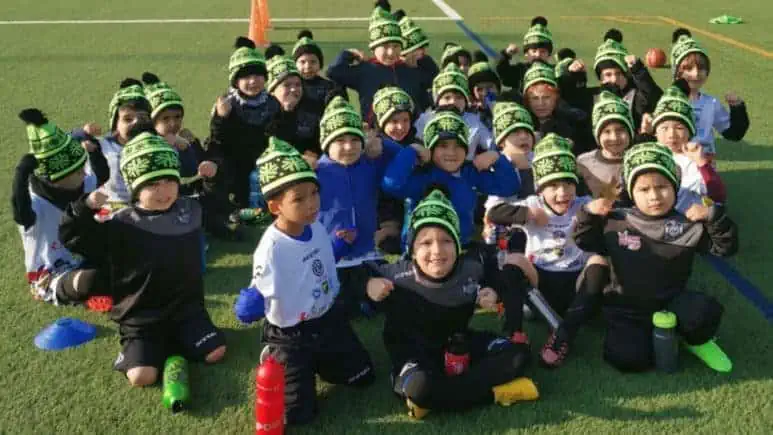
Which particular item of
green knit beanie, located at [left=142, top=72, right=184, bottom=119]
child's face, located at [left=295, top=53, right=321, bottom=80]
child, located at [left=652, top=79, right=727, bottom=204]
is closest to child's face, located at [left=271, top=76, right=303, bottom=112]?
child's face, located at [left=295, top=53, right=321, bottom=80]

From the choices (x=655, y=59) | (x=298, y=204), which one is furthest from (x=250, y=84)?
(x=655, y=59)

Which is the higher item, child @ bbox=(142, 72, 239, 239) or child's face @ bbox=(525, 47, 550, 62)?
child's face @ bbox=(525, 47, 550, 62)

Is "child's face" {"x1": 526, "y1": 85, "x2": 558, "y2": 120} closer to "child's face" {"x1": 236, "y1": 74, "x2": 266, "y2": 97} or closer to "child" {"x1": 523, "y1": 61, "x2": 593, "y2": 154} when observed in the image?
"child" {"x1": 523, "y1": 61, "x2": 593, "y2": 154}

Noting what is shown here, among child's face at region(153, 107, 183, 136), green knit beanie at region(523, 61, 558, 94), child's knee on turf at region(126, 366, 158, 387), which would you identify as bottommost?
child's knee on turf at region(126, 366, 158, 387)

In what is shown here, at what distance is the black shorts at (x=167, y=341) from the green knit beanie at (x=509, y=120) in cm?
286

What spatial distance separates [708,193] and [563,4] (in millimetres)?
15180

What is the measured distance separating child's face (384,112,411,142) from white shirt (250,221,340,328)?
1.81 meters

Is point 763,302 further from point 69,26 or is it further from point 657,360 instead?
point 69,26

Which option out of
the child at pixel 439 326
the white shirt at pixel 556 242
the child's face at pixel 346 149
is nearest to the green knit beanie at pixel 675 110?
the white shirt at pixel 556 242

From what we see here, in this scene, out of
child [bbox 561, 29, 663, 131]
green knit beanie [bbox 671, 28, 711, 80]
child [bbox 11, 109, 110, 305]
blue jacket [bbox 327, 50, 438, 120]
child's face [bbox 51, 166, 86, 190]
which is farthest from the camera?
blue jacket [bbox 327, 50, 438, 120]

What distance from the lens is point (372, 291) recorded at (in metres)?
4.62

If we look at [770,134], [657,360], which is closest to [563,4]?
[770,134]

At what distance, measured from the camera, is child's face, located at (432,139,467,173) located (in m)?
5.77

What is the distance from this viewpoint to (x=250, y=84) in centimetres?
766
